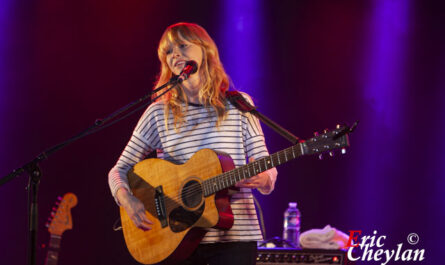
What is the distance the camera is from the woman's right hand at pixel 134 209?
3213 millimetres

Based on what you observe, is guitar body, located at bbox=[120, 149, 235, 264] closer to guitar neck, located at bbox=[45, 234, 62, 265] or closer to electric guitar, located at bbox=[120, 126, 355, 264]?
electric guitar, located at bbox=[120, 126, 355, 264]

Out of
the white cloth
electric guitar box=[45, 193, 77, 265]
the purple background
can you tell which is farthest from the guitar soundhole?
the purple background

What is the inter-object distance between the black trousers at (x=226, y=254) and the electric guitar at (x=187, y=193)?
0.06 meters

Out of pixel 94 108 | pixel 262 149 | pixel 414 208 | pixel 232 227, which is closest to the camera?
pixel 232 227

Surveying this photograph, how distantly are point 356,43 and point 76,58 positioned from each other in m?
3.01

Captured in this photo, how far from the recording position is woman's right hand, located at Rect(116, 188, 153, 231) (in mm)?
3213

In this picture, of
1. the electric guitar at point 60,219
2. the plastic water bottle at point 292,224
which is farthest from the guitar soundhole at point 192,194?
the plastic water bottle at point 292,224

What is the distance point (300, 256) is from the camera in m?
4.06

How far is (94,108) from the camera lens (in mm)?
5852

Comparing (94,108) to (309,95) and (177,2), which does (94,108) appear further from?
(309,95)

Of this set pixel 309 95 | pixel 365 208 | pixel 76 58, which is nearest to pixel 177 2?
pixel 76 58

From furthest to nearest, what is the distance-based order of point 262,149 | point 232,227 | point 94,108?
1. point 94,108
2. point 262,149
3. point 232,227

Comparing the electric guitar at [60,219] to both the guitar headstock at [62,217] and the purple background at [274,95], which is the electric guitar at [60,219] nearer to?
the guitar headstock at [62,217]

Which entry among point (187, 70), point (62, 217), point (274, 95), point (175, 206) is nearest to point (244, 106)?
point (187, 70)
